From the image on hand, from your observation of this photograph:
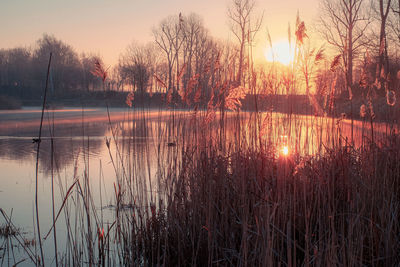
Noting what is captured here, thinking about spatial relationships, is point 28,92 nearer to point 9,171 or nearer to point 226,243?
point 9,171

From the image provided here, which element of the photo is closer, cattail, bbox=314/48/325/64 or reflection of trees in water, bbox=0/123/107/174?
cattail, bbox=314/48/325/64

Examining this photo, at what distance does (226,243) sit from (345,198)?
893 millimetres

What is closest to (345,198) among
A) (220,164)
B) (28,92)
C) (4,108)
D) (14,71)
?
(220,164)

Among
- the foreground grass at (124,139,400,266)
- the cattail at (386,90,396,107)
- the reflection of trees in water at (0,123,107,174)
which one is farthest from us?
the reflection of trees in water at (0,123,107,174)

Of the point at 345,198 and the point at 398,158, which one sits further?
the point at 398,158

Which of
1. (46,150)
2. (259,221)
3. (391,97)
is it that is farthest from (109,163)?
(391,97)

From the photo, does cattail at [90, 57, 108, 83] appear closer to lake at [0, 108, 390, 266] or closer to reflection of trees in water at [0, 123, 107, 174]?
lake at [0, 108, 390, 266]

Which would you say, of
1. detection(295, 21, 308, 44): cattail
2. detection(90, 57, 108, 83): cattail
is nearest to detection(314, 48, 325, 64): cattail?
detection(295, 21, 308, 44): cattail

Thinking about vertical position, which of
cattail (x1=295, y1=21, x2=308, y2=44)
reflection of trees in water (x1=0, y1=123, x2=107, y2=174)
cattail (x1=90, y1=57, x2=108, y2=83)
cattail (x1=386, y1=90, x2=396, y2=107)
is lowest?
reflection of trees in water (x1=0, y1=123, x2=107, y2=174)

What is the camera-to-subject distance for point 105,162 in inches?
207

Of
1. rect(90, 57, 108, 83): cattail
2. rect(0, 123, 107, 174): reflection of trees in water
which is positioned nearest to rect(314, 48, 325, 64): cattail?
rect(90, 57, 108, 83): cattail

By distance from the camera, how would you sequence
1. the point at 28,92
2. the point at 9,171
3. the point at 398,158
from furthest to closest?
1. the point at 28,92
2. the point at 9,171
3. the point at 398,158

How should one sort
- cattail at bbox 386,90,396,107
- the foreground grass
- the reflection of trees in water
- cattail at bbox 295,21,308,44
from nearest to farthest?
1. the foreground grass
2. cattail at bbox 295,21,308,44
3. cattail at bbox 386,90,396,107
4. the reflection of trees in water

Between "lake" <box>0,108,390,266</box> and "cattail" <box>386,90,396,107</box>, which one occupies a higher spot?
"cattail" <box>386,90,396,107</box>
